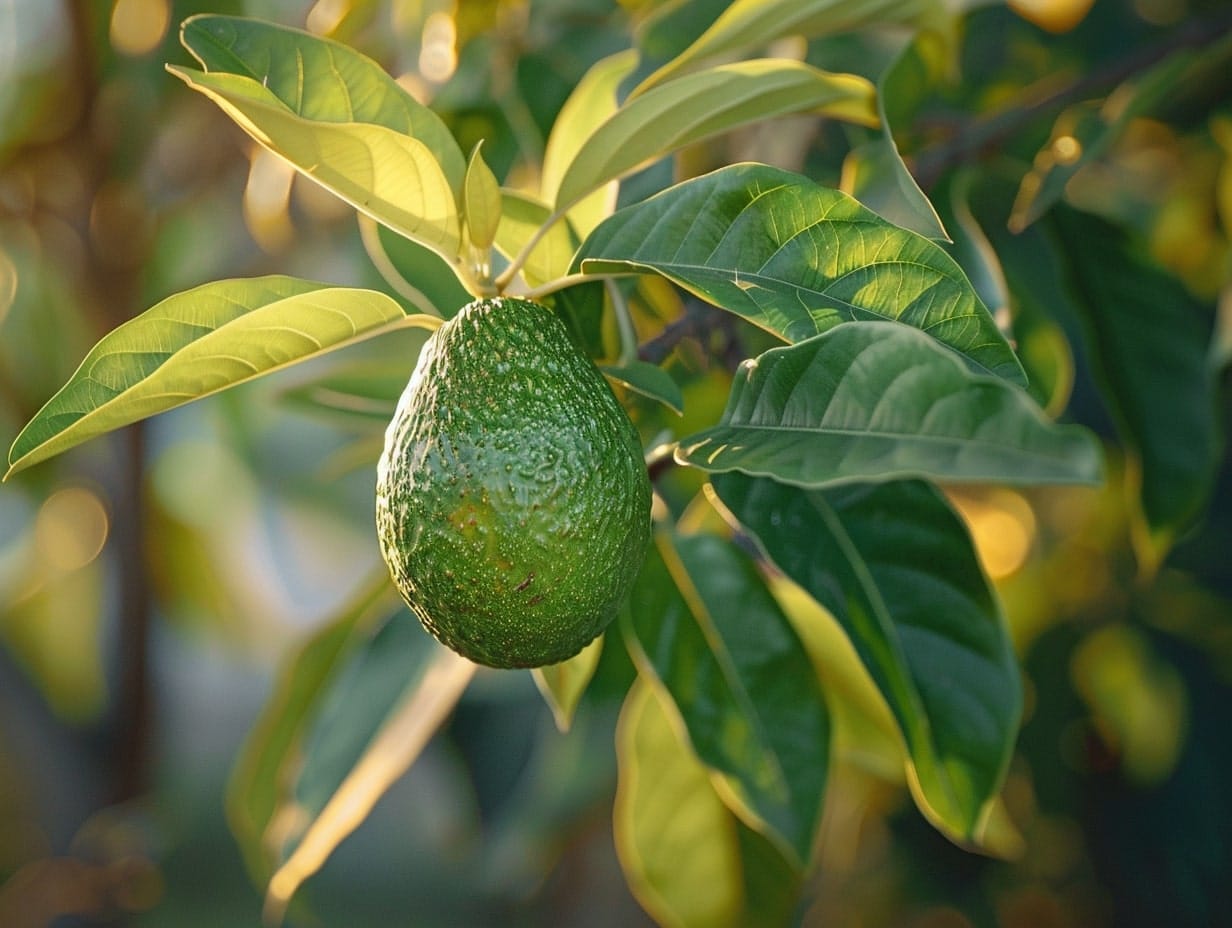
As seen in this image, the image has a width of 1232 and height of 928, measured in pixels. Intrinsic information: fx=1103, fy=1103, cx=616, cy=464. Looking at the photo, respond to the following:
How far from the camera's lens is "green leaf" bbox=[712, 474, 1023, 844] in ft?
2.07

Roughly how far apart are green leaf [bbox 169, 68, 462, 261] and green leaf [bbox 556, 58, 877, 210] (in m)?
0.06

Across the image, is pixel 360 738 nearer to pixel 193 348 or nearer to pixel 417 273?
pixel 417 273

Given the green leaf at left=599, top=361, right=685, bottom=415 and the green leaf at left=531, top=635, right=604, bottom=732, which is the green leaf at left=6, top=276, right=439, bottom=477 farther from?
the green leaf at left=531, top=635, right=604, bottom=732

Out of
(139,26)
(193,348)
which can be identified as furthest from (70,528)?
(193,348)

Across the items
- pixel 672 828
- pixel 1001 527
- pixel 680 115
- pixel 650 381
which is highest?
pixel 680 115

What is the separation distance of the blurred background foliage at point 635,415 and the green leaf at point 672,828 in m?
0.13

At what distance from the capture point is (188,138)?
1677mm

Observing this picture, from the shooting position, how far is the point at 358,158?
1.53ft

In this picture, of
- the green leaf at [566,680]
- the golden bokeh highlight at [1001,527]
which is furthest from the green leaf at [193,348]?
the golden bokeh highlight at [1001,527]

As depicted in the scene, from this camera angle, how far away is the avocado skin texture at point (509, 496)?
457 millimetres

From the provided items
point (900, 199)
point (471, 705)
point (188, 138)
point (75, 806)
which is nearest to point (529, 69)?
point (900, 199)

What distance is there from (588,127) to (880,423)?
1.21 feet

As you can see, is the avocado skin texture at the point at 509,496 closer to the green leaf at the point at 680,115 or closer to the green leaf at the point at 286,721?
the green leaf at the point at 680,115

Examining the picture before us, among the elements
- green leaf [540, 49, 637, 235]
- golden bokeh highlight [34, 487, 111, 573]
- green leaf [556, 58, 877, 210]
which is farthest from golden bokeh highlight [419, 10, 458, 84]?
golden bokeh highlight [34, 487, 111, 573]
